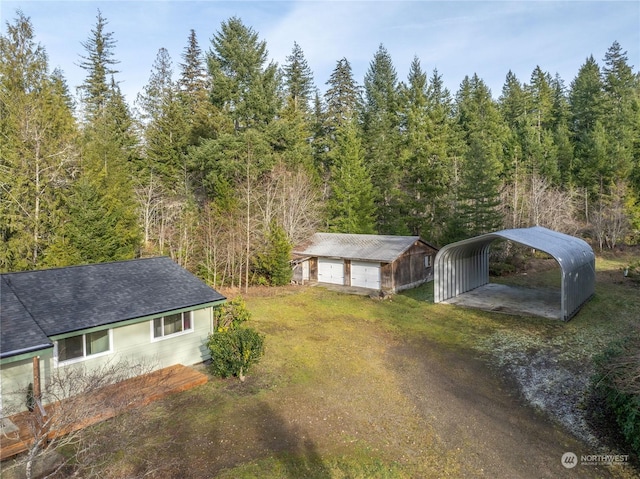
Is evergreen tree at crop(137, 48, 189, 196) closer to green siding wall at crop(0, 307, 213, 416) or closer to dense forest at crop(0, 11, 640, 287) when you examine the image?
dense forest at crop(0, 11, 640, 287)

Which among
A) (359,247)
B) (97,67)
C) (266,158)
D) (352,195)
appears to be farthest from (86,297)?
(97,67)

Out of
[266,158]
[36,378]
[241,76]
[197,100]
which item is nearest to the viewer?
[36,378]

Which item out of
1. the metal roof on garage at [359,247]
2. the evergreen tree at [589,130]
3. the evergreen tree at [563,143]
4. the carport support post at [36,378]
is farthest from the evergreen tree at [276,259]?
the evergreen tree at [589,130]

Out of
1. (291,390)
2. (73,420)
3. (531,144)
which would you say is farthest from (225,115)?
(531,144)

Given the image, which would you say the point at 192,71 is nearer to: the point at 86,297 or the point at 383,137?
the point at 383,137

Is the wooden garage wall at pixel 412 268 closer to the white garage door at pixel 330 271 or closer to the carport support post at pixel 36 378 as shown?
the white garage door at pixel 330 271

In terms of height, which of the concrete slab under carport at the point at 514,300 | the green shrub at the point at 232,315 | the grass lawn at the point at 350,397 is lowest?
the grass lawn at the point at 350,397

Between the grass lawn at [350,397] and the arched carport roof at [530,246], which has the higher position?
the arched carport roof at [530,246]
